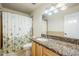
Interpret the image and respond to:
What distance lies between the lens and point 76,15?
99 centimetres

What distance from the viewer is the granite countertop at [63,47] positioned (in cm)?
92

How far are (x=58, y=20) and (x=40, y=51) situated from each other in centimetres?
49

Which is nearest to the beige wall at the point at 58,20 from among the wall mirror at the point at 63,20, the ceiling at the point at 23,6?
the wall mirror at the point at 63,20

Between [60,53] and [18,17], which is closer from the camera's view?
[60,53]

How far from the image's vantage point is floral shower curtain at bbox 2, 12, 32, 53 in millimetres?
1052

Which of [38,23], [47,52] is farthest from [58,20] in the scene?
[47,52]

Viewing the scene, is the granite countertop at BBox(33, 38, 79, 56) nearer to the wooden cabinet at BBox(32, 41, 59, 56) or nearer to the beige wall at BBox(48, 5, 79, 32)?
the wooden cabinet at BBox(32, 41, 59, 56)

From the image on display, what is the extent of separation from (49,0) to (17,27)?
0.57 meters

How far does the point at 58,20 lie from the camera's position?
1.10 meters

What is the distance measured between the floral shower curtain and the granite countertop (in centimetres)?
19

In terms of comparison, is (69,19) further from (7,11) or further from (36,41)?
(7,11)

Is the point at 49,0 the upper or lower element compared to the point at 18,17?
upper

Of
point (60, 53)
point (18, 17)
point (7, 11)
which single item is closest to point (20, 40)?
point (18, 17)

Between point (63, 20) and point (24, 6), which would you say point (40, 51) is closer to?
point (63, 20)
